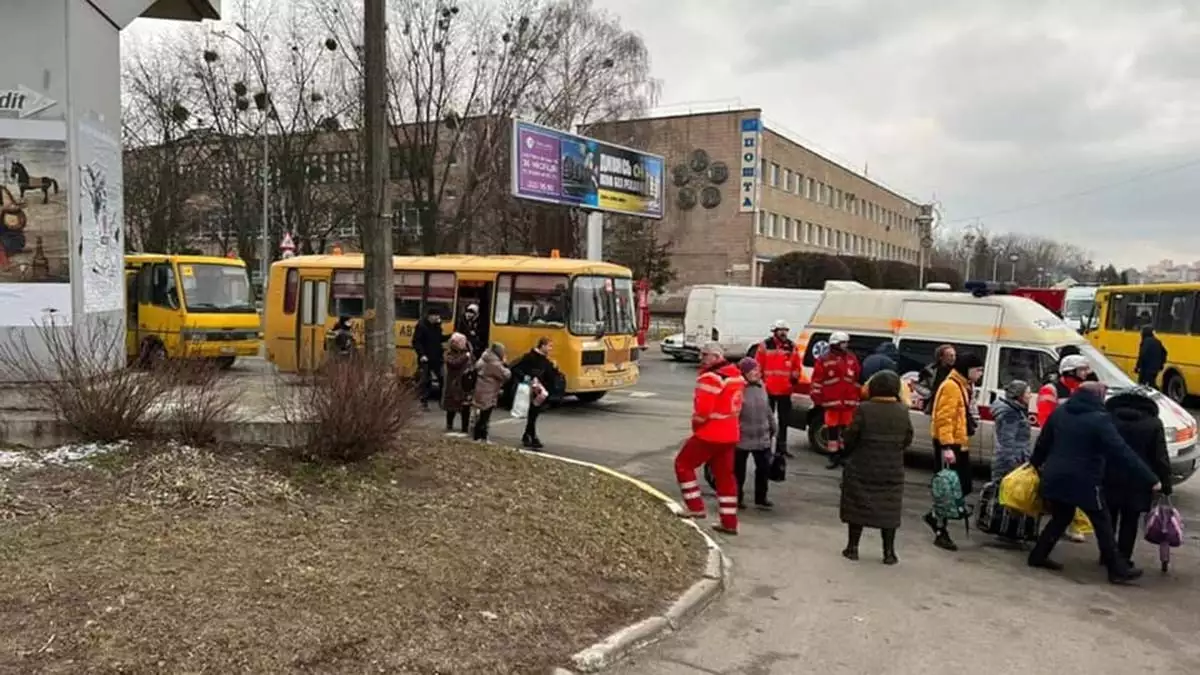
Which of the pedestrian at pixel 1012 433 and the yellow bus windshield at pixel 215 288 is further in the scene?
the yellow bus windshield at pixel 215 288

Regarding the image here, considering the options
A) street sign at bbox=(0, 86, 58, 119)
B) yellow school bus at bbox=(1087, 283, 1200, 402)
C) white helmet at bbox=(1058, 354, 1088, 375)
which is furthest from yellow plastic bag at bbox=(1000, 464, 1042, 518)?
yellow school bus at bbox=(1087, 283, 1200, 402)

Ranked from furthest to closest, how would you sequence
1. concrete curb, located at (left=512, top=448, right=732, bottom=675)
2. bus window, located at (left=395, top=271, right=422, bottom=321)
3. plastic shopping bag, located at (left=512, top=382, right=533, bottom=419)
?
1. bus window, located at (left=395, top=271, right=422, bottom=321)
2. plastic shopping bag, located at (left=512, top=382, right=533, bottom=419)
3. concrete curb, located at (left=512, top=448, right=732, bottom=675)

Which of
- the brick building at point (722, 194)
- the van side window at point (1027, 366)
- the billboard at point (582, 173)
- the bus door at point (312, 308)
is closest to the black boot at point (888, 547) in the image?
the van side window at point (1027, 366)

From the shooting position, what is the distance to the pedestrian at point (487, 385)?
10982 millimetres

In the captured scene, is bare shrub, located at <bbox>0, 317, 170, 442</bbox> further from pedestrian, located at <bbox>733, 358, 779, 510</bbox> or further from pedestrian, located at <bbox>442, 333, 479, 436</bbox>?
pedestrian, located at <bbox>733, 358, 779, 510</bbox>

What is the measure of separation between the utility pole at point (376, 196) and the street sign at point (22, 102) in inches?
150

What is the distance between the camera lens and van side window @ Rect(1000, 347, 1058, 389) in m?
10.3

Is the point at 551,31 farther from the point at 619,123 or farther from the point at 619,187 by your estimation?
the point at 619,187

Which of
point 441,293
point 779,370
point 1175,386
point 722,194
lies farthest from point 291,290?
point 722,194

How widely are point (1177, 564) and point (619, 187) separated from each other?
914 inches

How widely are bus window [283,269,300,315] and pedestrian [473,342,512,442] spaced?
8332 millimetres

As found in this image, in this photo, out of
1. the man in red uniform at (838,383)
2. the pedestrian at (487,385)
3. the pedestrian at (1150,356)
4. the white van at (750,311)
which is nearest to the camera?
the man in red uniform at (838,383)

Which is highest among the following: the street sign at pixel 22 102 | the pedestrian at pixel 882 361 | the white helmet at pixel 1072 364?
the street sign at pixel 22 102

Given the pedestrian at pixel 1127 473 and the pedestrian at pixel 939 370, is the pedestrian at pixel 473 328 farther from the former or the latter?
the pedestrian at pixel 1127 473
